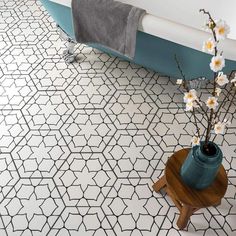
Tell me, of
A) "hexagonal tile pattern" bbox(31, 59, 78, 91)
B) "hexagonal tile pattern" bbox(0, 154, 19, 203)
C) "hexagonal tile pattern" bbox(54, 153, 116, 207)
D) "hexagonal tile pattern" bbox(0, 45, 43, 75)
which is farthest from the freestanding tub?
"hexagonal tile pattern" bbox(0, 154, 19, 203)

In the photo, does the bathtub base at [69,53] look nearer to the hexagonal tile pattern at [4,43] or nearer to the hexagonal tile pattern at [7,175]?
the hexagonal tile pattern at [4,43]

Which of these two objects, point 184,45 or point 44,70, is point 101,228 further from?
point 44,70

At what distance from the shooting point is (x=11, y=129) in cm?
187

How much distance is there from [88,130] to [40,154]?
0.98 ft

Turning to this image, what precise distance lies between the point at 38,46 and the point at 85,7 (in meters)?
0.81

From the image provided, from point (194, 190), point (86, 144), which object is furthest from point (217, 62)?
point (86, 144)

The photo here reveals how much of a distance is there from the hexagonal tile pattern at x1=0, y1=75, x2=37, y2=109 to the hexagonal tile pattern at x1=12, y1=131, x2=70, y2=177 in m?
0.26

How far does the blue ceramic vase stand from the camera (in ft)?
3.90

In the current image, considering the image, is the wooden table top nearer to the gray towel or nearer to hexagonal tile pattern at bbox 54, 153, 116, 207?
hexagonal tile pattern at bbox 54, 153, 116, 207

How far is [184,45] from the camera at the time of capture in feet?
4.60

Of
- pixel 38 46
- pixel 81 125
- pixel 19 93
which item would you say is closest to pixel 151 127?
pixel 81 125

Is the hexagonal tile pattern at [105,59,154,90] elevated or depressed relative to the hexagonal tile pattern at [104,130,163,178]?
elevated

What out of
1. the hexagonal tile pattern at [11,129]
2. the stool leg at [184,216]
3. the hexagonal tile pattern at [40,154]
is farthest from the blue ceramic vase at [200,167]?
the hexagonal tile pattern at [11,129]

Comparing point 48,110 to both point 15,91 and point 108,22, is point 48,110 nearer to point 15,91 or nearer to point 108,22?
point 15,91
